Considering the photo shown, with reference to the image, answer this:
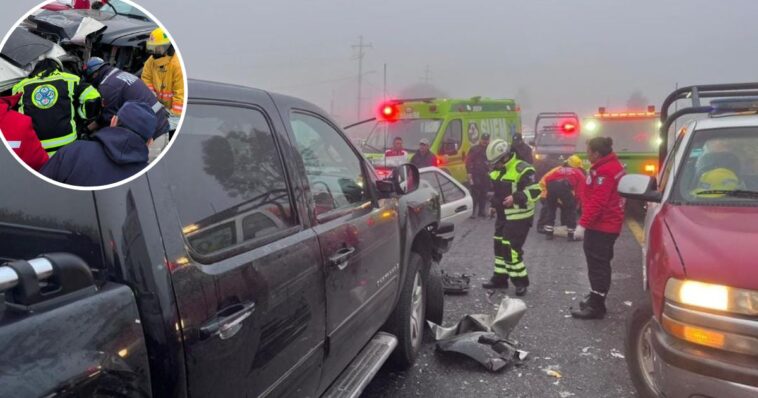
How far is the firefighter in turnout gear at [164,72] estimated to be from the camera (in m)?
1.34

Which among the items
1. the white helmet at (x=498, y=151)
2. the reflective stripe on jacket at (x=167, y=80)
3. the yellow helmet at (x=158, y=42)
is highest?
the yellow helmet at (x=158, y=42)

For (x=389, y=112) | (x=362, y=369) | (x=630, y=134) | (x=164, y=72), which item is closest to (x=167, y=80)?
(x=164, y=72)

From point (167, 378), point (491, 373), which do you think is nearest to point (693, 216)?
point (491, 373)

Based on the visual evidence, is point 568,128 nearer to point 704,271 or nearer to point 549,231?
point 549,231

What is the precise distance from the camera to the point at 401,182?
12.1 feet

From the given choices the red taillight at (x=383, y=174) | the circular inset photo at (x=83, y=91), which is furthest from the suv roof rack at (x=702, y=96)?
the circular inset photo at (x=83, y=91)

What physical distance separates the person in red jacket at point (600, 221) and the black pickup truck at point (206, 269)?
268cm

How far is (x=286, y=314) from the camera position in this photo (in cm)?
213

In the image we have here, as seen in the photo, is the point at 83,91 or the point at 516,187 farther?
the point at 516,187

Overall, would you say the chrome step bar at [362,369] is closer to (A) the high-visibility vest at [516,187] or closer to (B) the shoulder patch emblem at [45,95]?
(B) the shoulder patch emblem at [45,95]

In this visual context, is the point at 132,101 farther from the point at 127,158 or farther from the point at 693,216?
the point at 693,216

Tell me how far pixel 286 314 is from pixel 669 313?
189 cm

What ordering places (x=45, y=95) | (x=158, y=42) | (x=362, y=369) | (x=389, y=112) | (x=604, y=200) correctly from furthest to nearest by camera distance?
(x=389, y=112)
(x=604, y=200)
(x=362, y=369)
(x=158, y=42)
(x=45, y=95)

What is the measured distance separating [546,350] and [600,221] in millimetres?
1368
